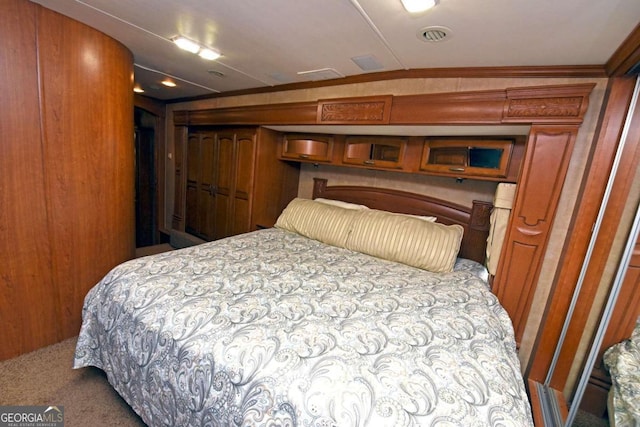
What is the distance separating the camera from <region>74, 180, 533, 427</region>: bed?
86 cm

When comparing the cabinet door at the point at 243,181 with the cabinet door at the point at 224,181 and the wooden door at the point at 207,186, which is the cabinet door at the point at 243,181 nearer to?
the cabinet door at the point at 224,181

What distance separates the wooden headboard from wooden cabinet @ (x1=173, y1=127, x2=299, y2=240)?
2.37 feet

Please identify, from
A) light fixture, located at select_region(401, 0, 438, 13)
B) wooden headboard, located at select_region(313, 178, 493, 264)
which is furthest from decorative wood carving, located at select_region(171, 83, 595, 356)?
light fixture, located at select_region(401, 0, 438, 13)

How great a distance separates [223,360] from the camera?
0.98 m

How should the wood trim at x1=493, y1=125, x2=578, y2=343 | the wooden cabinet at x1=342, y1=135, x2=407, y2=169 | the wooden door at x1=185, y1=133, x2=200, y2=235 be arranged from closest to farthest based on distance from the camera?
the wood trim at x1=493, y1=125, x2=578, y2=343
the wooden cabinet at x1=342, y1=135, x2=407, y2=169
the wooden door at x1=185, y1=133, x2=200, y2=235

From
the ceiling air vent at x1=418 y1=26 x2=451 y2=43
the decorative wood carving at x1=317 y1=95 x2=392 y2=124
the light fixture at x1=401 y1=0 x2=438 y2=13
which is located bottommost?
the decorative wood carving at x1=317 y1=95 x2=392 y2=124

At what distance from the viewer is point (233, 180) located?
125 inches

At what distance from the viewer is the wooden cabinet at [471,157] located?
1.87 meters

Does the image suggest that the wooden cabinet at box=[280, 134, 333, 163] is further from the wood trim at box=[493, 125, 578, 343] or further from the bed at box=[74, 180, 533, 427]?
the wood trim at box=[493, 125, 578, 343]

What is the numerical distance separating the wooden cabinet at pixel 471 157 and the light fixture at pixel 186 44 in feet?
6.34

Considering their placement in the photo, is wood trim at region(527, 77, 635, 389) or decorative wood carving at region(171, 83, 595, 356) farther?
decorative wood carving at region(171, 83, 595, 356)

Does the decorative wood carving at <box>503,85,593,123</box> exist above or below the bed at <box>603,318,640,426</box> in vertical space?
above

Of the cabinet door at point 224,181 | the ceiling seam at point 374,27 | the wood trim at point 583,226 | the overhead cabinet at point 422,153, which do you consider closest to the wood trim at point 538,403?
the wood trim at point 583,226

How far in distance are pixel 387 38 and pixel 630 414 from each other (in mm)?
2225
